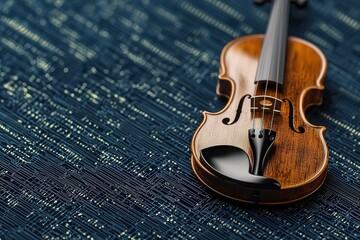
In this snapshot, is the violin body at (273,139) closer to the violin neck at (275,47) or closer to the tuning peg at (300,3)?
the violin neck at (275,47)

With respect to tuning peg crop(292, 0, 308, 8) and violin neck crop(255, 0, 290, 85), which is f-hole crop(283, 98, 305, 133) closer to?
violin neck crop(255, 0, 290, 85)

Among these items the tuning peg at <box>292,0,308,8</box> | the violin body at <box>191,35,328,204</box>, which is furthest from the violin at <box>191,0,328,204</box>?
the tuning peg at <box>292,0,308,8</box>

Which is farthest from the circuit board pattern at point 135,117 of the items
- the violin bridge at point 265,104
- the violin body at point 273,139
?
the violin bridge at point 265,104

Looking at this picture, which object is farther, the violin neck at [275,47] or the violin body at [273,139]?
the violin neck at [275,47]

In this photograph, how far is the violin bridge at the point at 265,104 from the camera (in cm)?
154

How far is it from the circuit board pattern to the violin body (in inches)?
2.4

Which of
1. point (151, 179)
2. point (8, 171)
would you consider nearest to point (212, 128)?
point (151, 179)

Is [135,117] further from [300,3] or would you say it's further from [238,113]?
[300,3]

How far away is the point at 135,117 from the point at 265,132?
362mm

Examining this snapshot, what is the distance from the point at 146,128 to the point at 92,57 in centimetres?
29

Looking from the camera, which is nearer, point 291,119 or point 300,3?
point 291,119

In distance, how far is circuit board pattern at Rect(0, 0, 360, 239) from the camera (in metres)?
1.48

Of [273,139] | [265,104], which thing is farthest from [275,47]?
[273,139]

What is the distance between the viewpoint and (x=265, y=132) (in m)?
1.47
